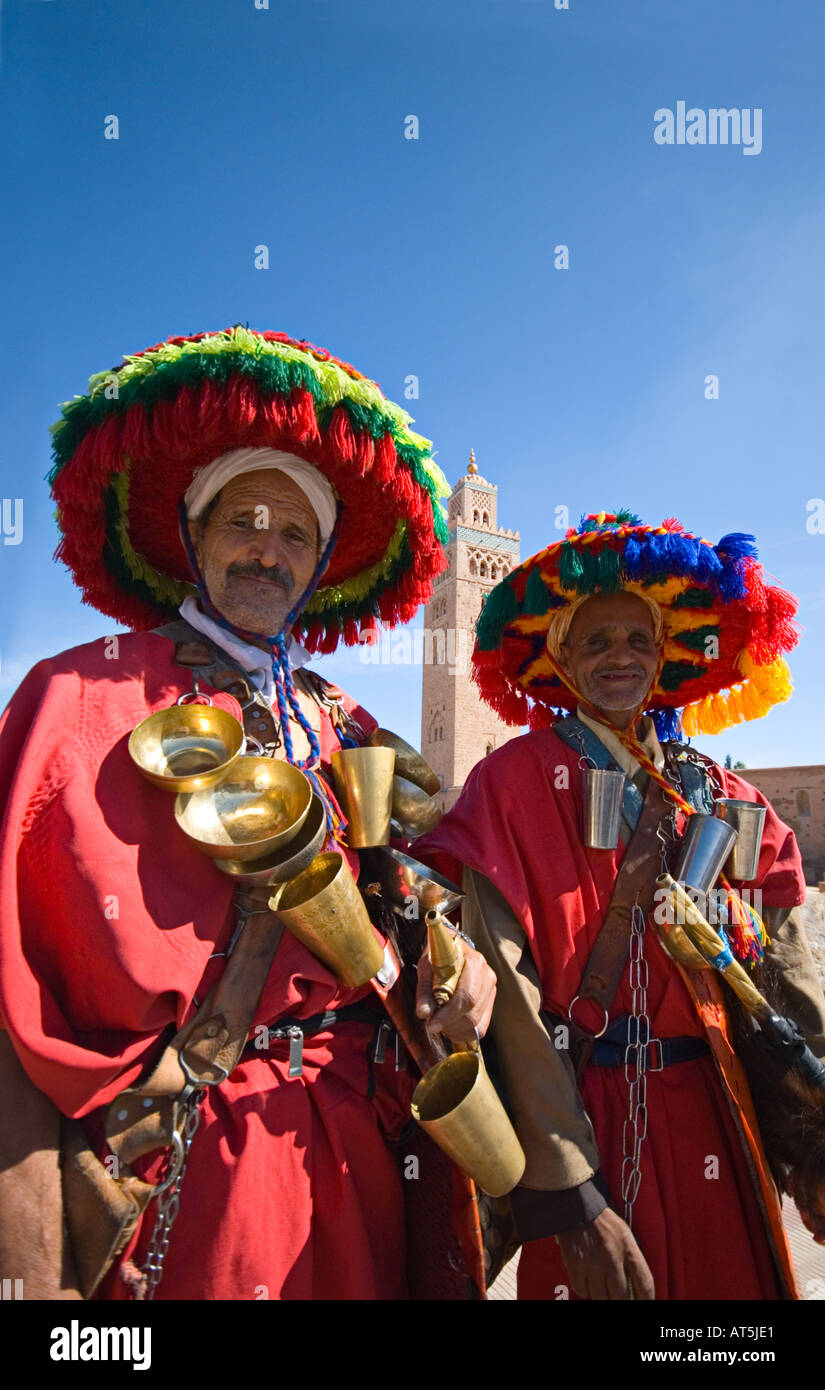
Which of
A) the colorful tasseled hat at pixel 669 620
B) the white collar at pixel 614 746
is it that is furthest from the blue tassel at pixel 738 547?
the white collar at pixel 614 746

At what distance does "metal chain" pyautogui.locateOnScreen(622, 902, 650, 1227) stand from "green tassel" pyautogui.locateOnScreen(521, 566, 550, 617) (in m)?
1.16

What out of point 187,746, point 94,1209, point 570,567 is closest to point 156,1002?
point 94,1209

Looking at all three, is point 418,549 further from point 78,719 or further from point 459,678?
point 459,678

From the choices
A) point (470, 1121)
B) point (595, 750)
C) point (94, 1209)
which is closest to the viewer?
point (94, 1209)

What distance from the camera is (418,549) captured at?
288cm

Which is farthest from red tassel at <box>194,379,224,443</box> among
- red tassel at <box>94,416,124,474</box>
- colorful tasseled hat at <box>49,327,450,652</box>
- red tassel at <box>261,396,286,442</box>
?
red tassel at <box>94,416,124,474</box>

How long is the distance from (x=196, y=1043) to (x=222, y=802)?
58cm

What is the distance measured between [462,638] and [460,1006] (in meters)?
41.1

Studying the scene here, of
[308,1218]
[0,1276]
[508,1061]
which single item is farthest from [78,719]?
[508,1061]

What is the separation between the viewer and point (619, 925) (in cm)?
242

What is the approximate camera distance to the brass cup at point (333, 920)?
1859 mm

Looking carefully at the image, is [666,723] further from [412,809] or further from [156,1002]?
[156,1002]

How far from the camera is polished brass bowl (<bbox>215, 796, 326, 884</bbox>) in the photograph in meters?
1.90

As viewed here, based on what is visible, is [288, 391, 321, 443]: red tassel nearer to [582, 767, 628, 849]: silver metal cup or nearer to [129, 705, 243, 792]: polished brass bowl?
[129, 705, 243, 792]: polished brass bowl
